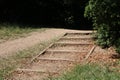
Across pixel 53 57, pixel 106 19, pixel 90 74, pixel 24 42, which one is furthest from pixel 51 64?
pixel 24 42

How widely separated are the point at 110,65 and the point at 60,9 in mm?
8571

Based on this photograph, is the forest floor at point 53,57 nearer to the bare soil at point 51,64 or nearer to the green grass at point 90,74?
the bare soil at point 51,64

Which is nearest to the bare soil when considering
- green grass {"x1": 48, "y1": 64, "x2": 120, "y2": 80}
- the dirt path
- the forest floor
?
the forest floor

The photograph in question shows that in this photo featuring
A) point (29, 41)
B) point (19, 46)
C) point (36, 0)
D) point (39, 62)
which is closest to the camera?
point (39, 62)

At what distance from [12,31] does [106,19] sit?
16.4 feet

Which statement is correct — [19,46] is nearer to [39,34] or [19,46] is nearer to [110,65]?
[39,34]

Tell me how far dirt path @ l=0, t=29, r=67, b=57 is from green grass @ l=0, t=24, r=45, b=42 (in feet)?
1.60

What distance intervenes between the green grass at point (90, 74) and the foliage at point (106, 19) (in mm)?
1558

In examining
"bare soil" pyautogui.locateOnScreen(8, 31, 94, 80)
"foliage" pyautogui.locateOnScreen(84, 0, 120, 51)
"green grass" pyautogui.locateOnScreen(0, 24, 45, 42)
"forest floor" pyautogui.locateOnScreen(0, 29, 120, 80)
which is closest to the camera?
"bare soil" pyautogui.locateOnScreen(8, 31, 94, 80)

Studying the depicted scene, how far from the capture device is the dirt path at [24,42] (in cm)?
959

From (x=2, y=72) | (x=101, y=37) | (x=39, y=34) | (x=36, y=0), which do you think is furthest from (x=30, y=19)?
(x=2, y=72)

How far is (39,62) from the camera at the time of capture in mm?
8336

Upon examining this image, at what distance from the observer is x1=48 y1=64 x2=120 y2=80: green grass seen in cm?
664

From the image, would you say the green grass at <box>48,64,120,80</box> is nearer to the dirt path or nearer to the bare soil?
the bare soil
